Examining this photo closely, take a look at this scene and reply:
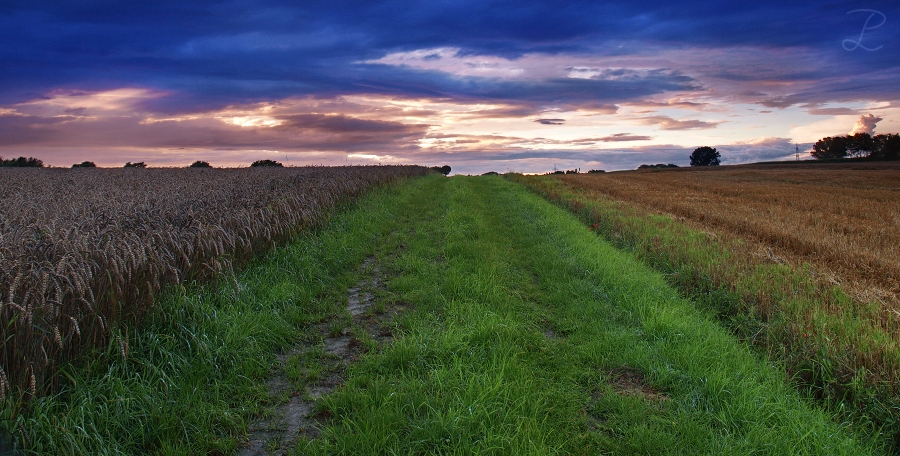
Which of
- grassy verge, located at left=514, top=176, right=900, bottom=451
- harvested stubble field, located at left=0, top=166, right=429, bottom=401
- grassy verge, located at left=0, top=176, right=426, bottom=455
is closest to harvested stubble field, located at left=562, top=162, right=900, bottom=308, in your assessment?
grassy verge, located at left=514, top=176, right=900, bottom=451

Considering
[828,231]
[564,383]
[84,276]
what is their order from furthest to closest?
[828,231] → [564,383] → [84,276]

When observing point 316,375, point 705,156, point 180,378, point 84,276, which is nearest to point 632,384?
point 316,375

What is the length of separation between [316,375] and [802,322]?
5.21m

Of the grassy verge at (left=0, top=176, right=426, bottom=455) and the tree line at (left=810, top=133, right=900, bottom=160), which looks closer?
the grassy verge at (left=0, top=176, right=426, bottom=455)

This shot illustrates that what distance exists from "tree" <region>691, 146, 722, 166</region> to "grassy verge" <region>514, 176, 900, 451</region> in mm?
117366

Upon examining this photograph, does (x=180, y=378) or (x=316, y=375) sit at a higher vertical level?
(x=180, y=378)

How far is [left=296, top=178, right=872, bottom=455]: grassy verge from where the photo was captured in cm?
356

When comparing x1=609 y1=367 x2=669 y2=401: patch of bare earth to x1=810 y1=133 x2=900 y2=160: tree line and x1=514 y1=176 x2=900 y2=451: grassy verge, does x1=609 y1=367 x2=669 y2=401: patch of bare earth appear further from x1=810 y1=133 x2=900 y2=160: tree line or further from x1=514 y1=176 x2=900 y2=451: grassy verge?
x1=810 y1=133 x2=900 y2=160: tree line

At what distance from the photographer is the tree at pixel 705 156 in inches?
4446

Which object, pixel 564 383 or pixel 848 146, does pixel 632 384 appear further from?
pixel 848 146

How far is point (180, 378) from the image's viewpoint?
169 inches

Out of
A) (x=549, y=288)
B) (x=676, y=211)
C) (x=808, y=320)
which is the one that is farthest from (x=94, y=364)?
(x=676, y=211)

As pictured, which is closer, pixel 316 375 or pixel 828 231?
pixel 316 375

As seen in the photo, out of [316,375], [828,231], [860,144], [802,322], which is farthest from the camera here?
[860,144]
